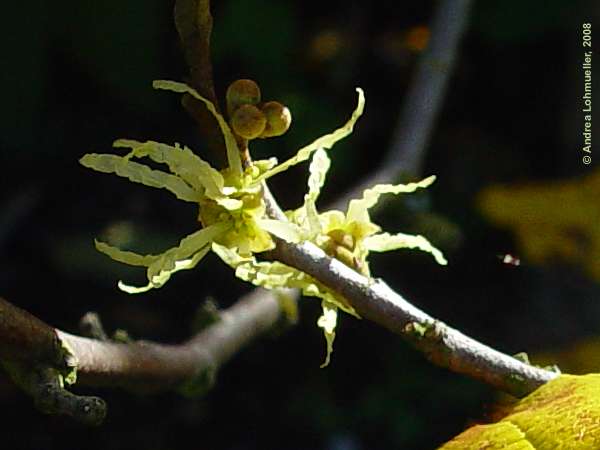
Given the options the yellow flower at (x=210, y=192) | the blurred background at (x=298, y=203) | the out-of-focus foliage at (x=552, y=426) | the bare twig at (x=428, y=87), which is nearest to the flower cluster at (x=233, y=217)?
the yellow flower at (x=210, y=192)

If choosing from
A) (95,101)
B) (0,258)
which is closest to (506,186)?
(95,101)

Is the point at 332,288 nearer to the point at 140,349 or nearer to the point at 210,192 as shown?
the point at 210,192

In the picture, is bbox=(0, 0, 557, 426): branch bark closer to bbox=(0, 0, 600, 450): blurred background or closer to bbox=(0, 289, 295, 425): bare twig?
bbox=(0, 289, 295, 425): bare twig

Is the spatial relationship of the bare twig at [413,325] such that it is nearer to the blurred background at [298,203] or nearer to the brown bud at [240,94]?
the brown bud at [240,94]

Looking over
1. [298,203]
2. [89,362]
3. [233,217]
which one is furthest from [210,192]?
[298,203]

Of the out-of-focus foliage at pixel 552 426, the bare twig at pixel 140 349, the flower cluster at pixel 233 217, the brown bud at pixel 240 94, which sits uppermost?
the brown bud at pixel 240 94
